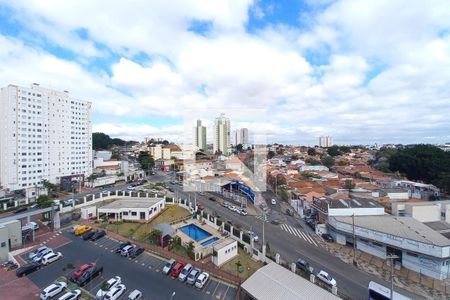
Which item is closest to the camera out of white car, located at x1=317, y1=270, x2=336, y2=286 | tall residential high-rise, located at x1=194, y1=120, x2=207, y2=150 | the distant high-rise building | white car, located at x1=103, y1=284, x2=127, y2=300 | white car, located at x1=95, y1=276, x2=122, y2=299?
white car, located at x1=103, y1=284, x2=127, y2=300

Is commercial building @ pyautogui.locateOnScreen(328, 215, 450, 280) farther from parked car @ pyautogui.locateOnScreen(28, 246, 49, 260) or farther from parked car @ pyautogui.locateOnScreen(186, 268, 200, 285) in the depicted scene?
parked car @ pyautogui.locateOnScreen(28, 246, 49, 260)

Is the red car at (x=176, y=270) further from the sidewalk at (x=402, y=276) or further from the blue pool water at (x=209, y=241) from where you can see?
the sidewalk at (x=402, y=276)

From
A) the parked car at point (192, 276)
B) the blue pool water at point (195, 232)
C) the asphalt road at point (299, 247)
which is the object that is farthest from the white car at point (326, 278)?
the blue pool water at point (195, 232)

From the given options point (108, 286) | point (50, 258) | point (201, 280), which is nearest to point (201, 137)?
point (50, 258)

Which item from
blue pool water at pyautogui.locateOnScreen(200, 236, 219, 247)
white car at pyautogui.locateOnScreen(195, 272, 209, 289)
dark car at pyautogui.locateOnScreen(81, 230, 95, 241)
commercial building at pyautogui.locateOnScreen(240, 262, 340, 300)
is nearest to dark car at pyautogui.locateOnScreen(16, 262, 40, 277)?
dark car at pyautogui.locateOnScreen(81, 230, 95, 241)

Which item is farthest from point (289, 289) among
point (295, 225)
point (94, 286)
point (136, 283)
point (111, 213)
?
point (111, 213)

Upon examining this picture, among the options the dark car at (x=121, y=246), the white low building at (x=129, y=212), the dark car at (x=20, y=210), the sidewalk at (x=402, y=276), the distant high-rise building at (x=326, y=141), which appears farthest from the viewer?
the distant high-rise building at (x=326, y=141)

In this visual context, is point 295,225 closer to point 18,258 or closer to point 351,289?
point 351,289
